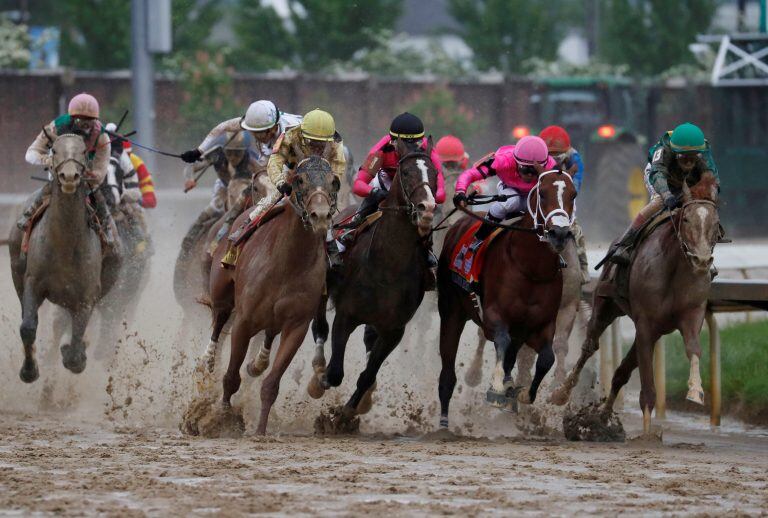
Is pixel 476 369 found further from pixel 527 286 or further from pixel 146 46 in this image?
pixel 146 46

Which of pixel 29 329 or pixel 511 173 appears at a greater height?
pixel 511 173

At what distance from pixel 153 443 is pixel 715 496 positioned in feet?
12.9

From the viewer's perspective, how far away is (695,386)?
1138 cm

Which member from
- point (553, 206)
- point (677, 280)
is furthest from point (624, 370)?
point (553, 206)

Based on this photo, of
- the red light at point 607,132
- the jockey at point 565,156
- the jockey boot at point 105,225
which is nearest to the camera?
the jockey at point 565,156

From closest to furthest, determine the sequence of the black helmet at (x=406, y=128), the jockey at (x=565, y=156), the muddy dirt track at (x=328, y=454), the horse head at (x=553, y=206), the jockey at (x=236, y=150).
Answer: the muddy dirt track at (x=328, y=454) → the horse head at (x=553, y=206) → the black helmet at (x=406, y=128) → the jockey at (x=236, y=150) → the jockey at (x=565, y=156)

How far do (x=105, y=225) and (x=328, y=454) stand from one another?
4.50 m

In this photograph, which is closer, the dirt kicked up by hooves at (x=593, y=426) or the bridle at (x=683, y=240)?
the bridle at (x=683, y=240)

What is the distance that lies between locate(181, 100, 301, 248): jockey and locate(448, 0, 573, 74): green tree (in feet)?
83.8

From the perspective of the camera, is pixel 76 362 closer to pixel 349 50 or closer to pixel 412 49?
pixel 349 50

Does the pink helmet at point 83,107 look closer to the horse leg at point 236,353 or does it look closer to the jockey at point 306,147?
the jockey at point 306,147

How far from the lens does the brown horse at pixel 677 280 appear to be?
1155 cm

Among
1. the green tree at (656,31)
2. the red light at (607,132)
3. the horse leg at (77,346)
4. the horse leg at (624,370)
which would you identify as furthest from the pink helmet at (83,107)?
the green tree at (656,31)

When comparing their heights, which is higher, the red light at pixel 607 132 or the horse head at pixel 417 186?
the red light at pixel 607 132
